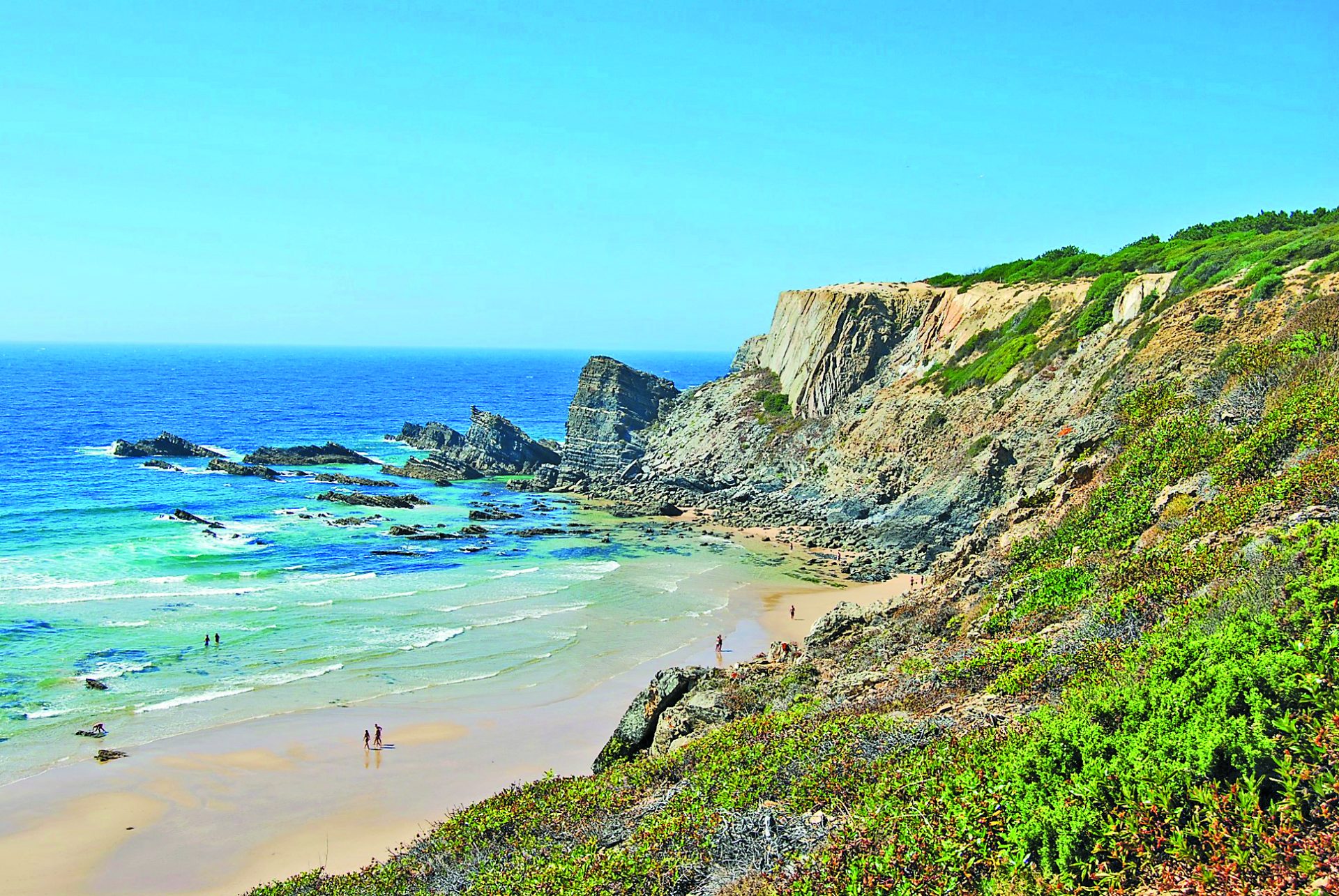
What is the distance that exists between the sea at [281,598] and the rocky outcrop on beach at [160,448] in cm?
242

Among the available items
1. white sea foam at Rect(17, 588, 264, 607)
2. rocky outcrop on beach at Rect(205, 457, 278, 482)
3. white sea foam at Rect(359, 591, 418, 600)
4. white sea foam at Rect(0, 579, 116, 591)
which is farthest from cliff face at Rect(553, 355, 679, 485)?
white sea foam at Rect(0, 579, 116, 591)

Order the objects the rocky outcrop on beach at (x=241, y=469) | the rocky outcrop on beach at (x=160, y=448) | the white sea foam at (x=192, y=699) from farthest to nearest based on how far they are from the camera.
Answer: the rocky outcrop on beach at (x=160, y=448), the rocky outcrop on beach at (x=241, y=469), the white sea foam at (x=192, y=699)

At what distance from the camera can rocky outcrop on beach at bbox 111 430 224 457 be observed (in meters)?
72.1

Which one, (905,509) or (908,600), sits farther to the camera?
(905,509)

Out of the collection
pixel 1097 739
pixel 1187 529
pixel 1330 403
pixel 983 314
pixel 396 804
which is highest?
pixel 983 314

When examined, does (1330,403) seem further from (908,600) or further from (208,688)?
(208,688)

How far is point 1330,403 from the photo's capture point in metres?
15.9

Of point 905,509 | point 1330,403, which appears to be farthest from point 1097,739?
point 905,509

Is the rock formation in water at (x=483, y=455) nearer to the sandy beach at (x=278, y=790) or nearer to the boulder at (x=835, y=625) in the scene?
the sandy beach at (x=278, y=790)

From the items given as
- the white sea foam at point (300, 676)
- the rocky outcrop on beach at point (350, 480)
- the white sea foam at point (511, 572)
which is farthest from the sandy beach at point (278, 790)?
the rocky outcrop on beach at point (350, 480)

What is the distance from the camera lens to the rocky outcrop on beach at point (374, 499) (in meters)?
56.9

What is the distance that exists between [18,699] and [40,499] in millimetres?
33094

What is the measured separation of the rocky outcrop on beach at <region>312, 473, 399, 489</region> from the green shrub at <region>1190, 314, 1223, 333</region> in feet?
170

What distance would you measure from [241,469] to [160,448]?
37.5 feet
